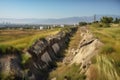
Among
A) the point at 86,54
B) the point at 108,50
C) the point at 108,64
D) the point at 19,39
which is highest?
the point at 108,50

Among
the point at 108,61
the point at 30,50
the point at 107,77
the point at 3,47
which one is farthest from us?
the point at 30,50

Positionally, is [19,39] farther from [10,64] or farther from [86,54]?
[10,64]

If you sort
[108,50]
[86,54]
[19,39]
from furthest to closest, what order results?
[19,39] < [86,54] < [108,50]

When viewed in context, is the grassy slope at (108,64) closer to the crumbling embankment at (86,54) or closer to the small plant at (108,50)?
the small plant at (108,50)

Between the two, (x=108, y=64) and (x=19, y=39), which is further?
(x=19, y=39)

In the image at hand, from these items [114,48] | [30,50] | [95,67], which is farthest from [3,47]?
[114,48]

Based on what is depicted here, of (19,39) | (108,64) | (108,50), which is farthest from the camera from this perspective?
(19,39)

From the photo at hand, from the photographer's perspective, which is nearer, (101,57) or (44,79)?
(101,57)

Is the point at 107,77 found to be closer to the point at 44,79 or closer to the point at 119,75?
the point at 119,75

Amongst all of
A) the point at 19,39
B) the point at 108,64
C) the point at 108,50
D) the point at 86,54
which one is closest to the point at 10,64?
the point at 108,64

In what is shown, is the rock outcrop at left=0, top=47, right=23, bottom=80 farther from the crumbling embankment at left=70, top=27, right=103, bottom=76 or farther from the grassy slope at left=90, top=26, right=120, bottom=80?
the grassy slope at left=90, top=26, right=120, bottom=80

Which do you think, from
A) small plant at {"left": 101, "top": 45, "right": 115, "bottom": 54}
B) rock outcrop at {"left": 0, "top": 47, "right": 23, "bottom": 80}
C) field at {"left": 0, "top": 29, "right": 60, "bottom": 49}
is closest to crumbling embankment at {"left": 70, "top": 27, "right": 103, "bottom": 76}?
small plant at {"left": 101, "top": 45, "right": 115, "bottom": 54}
